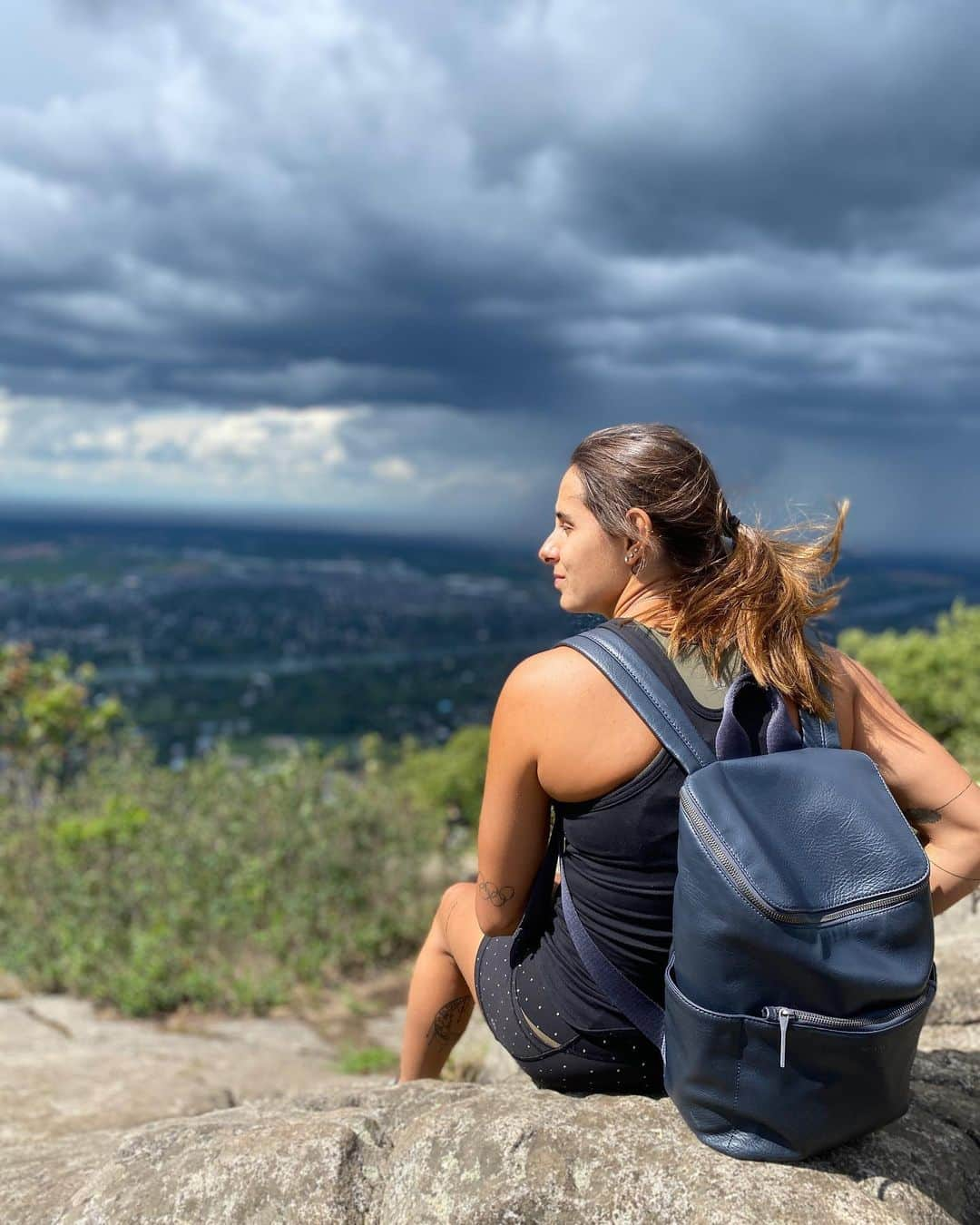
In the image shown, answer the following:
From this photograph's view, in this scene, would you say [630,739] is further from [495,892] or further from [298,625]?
[298,625]

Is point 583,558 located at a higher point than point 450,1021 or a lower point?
higher

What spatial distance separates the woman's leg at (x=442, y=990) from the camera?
2.97 metres

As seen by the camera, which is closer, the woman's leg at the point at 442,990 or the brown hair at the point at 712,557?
the brown hair at the point at 712,557

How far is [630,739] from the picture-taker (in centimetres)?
223

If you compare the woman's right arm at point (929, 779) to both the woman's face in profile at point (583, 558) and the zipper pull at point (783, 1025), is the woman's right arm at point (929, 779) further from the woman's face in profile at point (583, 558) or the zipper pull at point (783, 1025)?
the zipper pull at point (783, 1025)

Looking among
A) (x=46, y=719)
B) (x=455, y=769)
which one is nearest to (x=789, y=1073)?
(x=46, y=719)

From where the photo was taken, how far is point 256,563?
4424 inches

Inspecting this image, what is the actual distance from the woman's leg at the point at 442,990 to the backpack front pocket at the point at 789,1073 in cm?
92

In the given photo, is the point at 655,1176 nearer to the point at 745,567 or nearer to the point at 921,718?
the point at 745,567

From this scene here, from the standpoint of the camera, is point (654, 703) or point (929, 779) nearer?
point (654, 703)

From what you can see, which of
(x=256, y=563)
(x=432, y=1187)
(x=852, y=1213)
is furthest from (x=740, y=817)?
(x=256, y=563)

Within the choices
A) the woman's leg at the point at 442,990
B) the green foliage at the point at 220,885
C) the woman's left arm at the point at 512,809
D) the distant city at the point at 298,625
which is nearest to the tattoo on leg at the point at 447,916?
the woman's leg at the point at 442,990

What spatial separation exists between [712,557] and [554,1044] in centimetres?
129

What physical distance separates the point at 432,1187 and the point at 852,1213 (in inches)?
35.1
